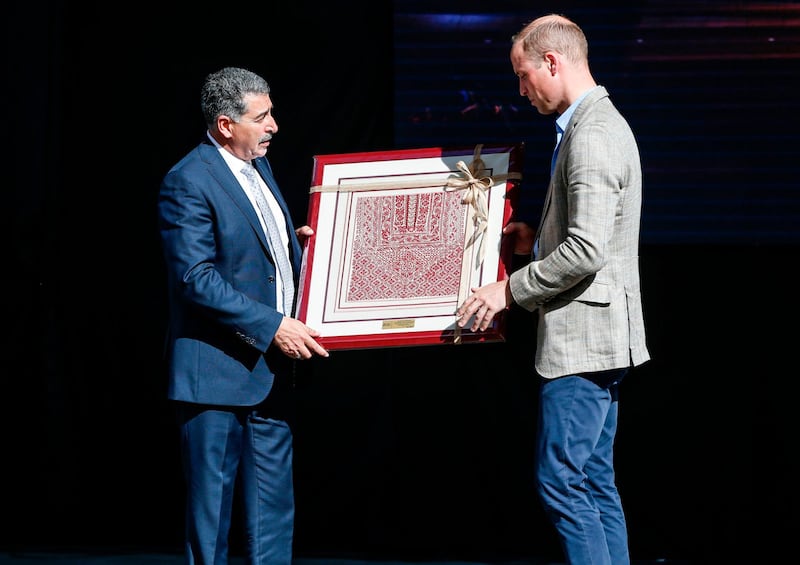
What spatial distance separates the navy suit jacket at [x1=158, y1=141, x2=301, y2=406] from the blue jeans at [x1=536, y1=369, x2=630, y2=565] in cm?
81

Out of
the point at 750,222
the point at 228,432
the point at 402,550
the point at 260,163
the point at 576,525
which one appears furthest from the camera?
the point at 402,550

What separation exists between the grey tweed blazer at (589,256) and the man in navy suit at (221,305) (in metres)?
0.67

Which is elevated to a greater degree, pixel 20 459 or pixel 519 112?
pixel 519 112

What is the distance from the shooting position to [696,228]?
13.1 feet

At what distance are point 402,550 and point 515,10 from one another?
6.92 ft

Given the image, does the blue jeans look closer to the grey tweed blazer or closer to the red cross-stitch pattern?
the grey tweed blazer

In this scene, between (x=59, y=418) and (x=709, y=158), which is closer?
(x=709, y=158)

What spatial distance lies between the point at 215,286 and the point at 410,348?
1268 millimetres

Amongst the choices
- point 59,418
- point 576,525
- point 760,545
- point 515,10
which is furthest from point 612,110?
point 59,418

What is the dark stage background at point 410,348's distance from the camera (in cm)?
401

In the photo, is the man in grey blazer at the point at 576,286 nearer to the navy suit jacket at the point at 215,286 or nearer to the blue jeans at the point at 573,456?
the blue jeans at the point at 573,456

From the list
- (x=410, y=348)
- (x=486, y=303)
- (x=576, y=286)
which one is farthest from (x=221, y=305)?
(x=410, y=348)

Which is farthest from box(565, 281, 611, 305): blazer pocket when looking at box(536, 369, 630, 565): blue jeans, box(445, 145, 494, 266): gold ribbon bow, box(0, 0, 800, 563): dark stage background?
box(0, 0, 800, 563): dark stage background

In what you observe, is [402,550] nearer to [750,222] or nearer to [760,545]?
[760,545]
